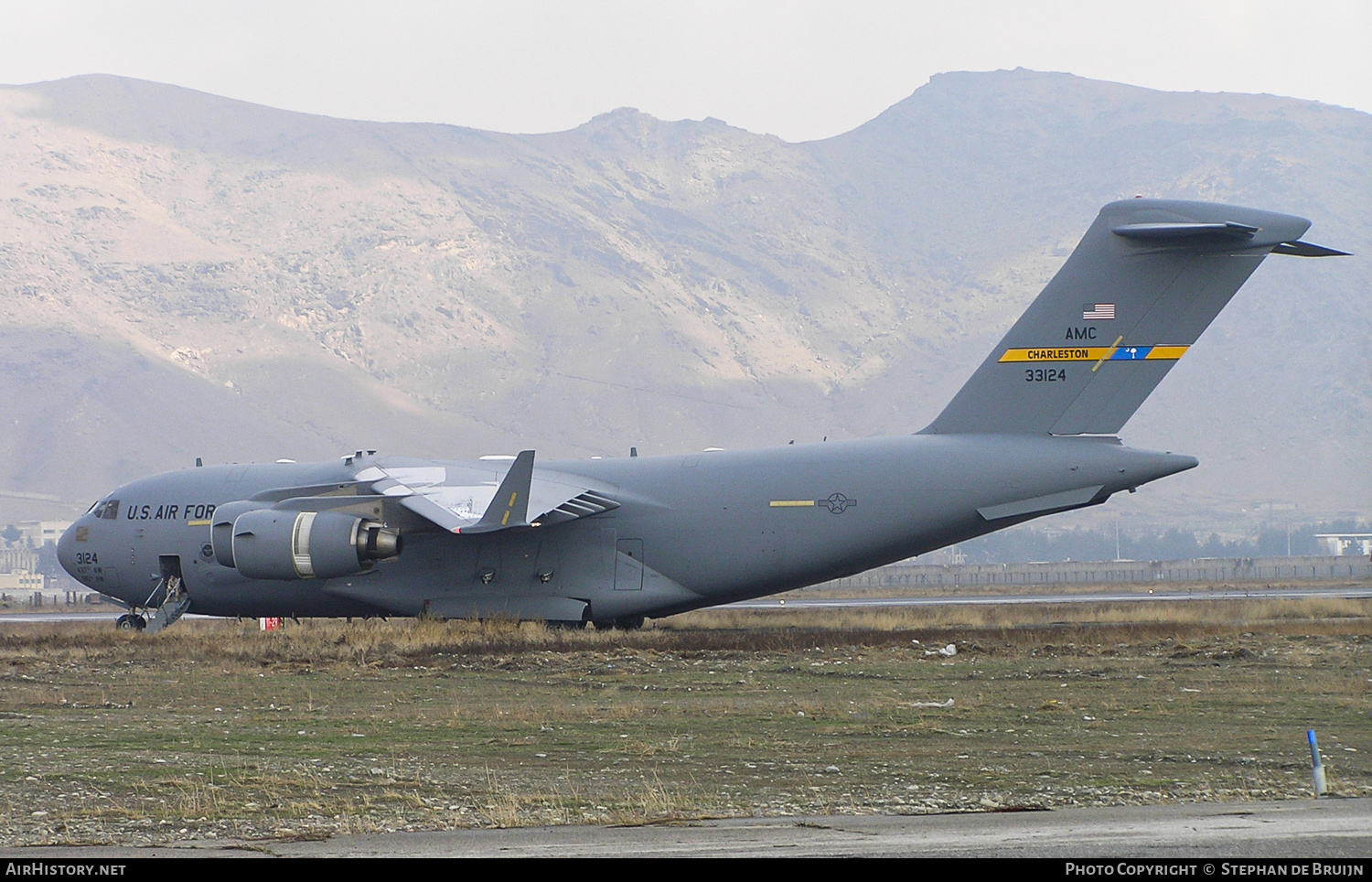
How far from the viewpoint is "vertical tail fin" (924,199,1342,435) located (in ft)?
73.4

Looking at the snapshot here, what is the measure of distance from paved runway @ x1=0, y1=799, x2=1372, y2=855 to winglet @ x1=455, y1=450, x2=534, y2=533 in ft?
45.6

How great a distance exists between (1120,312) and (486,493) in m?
9.99

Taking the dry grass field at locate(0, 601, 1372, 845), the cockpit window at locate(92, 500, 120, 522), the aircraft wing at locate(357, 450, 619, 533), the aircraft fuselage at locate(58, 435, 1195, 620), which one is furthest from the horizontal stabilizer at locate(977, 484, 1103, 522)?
the cockpit window at locate(92, 500, 120, 522)

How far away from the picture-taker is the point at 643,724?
1405 cm

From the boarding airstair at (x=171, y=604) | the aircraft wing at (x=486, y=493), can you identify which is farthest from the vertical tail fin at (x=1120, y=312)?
the boarding airstair at (x=171, y=604)

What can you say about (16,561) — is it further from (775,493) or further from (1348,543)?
(775,493)

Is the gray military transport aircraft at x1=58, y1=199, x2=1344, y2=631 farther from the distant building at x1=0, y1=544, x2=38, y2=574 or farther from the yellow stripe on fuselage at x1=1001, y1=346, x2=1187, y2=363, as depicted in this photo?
the distant building at x1=0, y1=544, x2=38, y2=574

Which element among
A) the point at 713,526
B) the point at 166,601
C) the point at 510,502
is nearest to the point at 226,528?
the point at 166,601

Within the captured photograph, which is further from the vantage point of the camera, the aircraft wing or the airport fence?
the airport fence

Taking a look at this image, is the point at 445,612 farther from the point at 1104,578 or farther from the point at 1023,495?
the point at 1104,578
